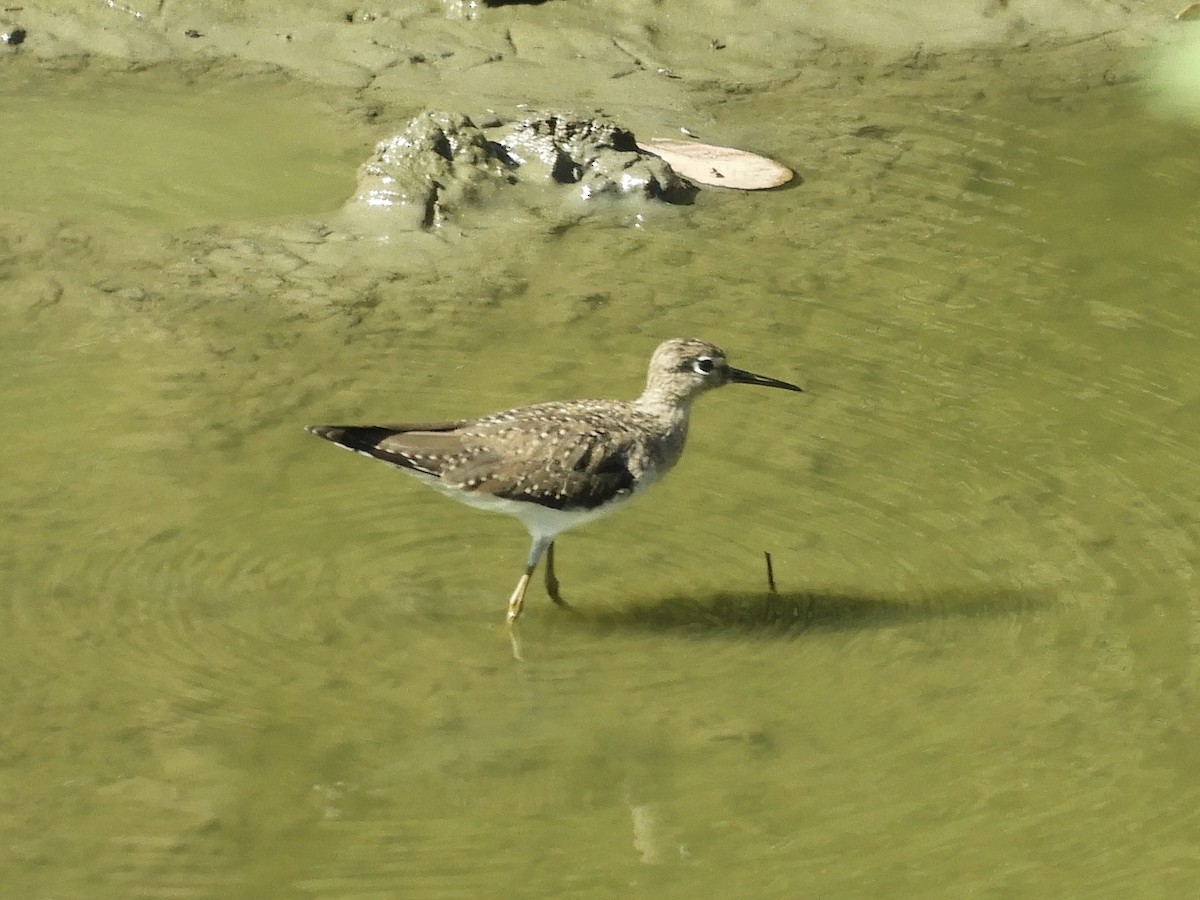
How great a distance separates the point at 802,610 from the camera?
610 centimetres

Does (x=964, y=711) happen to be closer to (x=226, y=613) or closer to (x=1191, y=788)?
(x=1191, y=788)

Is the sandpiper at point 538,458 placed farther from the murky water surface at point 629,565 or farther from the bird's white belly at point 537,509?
the murky water surface at point 629,565

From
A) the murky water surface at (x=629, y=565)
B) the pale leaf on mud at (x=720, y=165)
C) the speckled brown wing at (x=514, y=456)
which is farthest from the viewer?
the pale leaf on mud at (x=720, y=165)

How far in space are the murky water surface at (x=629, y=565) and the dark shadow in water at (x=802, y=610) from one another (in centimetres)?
2

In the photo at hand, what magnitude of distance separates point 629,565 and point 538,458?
0.62 m

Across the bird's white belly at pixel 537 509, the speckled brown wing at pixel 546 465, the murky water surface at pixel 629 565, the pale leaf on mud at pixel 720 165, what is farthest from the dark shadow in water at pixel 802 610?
the pale leaf on mud at pixel 720 165

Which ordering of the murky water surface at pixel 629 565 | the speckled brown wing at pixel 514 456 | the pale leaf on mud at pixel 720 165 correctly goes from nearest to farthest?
the murky water surface at pixel 629 565 → the speckled brown wing at pixel 514 456 → the pale leaf on mud at pixel 720 165

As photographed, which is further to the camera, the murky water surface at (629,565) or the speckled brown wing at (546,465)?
the speckled brown wing at (546,465)

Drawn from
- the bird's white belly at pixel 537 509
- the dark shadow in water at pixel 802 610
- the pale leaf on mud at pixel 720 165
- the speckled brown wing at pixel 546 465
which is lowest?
the dark shadow in water at pixel 802 610

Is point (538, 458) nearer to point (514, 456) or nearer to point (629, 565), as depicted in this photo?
point (514, 456)

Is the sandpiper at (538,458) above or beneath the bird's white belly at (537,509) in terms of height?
above

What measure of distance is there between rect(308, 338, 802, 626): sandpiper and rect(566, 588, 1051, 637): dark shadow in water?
1.28 feet

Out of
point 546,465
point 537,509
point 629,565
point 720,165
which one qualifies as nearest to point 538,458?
point 546,465

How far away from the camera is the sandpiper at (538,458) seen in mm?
6008
